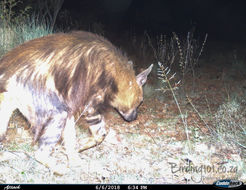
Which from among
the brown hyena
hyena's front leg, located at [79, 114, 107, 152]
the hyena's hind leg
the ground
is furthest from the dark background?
the hyena's hind leg

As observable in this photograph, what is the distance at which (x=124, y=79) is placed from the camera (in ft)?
12.5

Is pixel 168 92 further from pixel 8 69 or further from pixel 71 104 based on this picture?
pixel 8 69

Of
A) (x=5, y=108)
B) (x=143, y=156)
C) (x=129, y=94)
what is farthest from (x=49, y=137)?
(x=143, y=156)

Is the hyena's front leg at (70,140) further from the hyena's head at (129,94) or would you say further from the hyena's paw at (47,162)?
the hyena's head at (129,94)

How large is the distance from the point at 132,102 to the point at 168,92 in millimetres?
2853

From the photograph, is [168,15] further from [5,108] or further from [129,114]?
[5,108]

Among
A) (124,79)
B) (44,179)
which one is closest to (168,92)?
(124,79)

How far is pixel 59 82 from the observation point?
3.32m

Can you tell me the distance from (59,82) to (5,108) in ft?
2.10

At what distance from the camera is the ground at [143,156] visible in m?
3.36

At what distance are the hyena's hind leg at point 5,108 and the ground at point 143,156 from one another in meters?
0.41

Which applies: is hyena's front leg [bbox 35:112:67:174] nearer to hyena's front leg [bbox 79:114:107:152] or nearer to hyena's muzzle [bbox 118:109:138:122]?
hyena's front leg [bbox 79:114:107:152]

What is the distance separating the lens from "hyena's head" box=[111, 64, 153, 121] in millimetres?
3832

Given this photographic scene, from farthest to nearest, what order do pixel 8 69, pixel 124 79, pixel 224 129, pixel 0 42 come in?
pixel 0 42 < pixel 224 129 < pixel 124 79 < pixel 8 69
